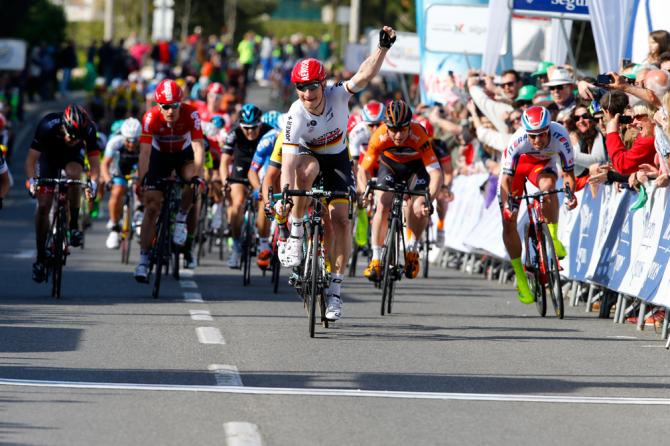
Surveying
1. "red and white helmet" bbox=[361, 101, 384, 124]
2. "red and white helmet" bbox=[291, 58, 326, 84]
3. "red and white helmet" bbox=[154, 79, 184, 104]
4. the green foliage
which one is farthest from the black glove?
the green foliage

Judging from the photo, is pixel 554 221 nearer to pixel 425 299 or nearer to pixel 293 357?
pixel 425 299

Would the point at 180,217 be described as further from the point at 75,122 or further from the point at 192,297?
the point at 75,122

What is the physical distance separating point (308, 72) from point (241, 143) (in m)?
6.39

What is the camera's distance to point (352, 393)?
9.10 meters

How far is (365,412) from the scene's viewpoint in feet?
27.6

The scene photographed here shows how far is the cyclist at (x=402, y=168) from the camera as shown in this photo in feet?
48.0

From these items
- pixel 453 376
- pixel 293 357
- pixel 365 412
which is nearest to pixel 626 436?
pixel 365 412

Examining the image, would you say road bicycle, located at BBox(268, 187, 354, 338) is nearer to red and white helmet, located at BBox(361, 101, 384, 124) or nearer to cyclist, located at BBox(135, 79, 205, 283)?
cyclist, located at BBox(135, 79, 205, 283)

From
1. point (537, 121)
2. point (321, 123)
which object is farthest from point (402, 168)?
point (321, 123)

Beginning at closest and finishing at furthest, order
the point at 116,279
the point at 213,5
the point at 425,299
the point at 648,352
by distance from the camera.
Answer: the point at 648,352, the point at 425,299, the point at 116,279, the point at 213,5

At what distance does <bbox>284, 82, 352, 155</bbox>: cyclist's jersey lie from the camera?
12172 millimetres

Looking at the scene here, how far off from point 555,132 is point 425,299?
8.06 ft

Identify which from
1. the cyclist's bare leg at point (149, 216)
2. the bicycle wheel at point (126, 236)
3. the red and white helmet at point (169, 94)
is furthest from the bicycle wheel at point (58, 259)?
the bicycle wheel at point (126, 236)

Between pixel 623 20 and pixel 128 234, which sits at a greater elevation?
pixel 623 20
